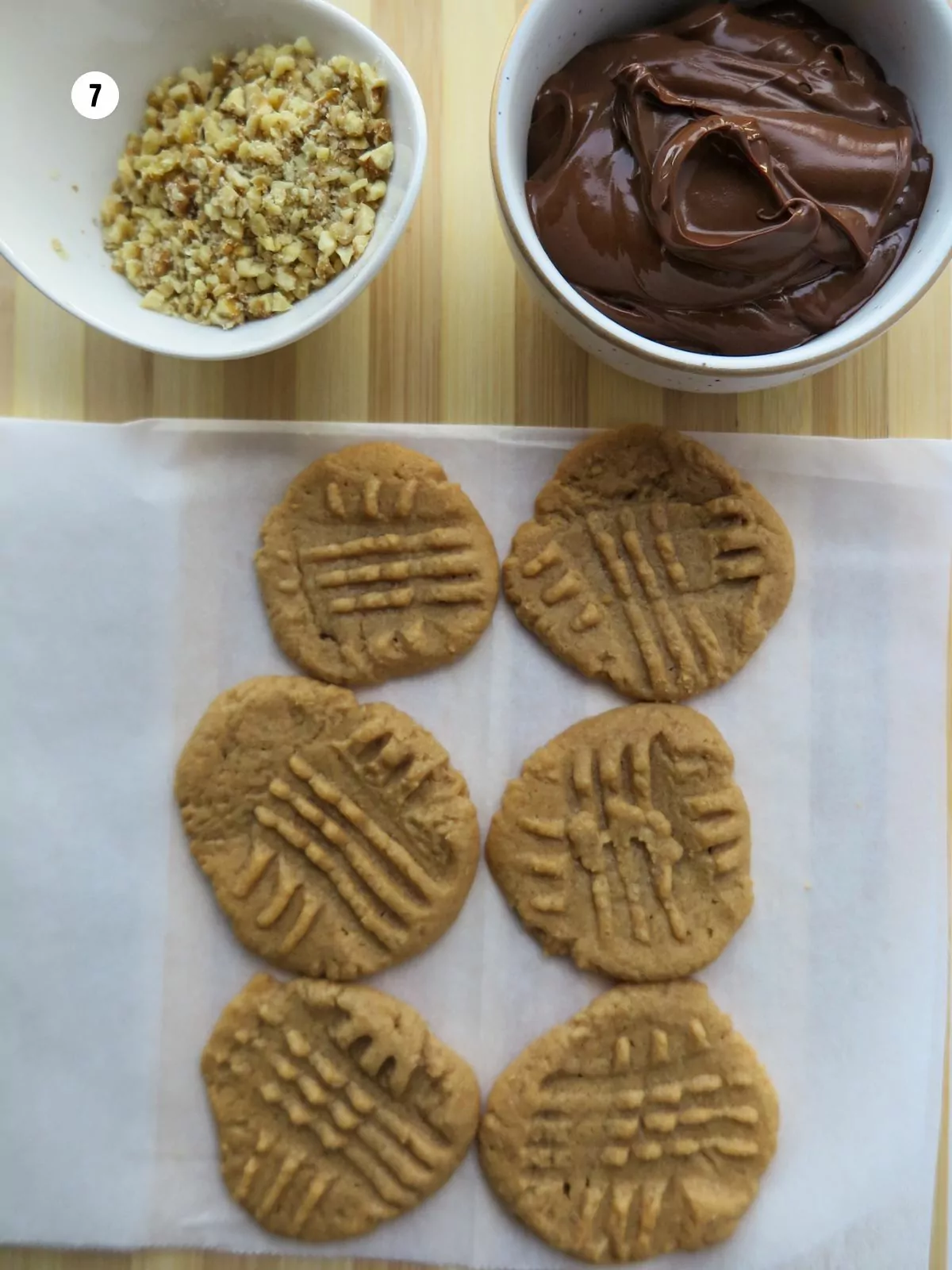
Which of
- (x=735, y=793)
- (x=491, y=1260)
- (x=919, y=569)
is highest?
(x=919, y=569)

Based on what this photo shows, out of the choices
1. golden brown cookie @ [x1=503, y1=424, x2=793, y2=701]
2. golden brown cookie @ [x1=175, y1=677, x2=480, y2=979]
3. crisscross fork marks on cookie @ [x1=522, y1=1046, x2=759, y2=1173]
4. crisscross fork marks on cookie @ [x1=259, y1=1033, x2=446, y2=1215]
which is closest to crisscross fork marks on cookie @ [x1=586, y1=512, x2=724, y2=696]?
golden brown cookie @ [x1=503, y1=424, x2=793, y2=701]

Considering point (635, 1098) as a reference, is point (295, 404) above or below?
above

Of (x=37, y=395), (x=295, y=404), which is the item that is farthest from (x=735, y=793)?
(x=37, y=395)

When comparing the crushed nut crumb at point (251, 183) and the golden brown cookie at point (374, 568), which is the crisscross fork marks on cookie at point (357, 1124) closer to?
the golden brown cookie at point (374, 568)

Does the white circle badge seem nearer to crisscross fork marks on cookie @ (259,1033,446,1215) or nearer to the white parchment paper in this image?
the white parchment paper

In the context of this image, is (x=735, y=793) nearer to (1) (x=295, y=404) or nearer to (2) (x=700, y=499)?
(2) (x=700, y=499)

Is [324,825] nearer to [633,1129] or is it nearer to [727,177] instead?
[633,1129]

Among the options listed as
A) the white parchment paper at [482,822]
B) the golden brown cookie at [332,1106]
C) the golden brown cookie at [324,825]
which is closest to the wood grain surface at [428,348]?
the white parchment paper at [482,822]
